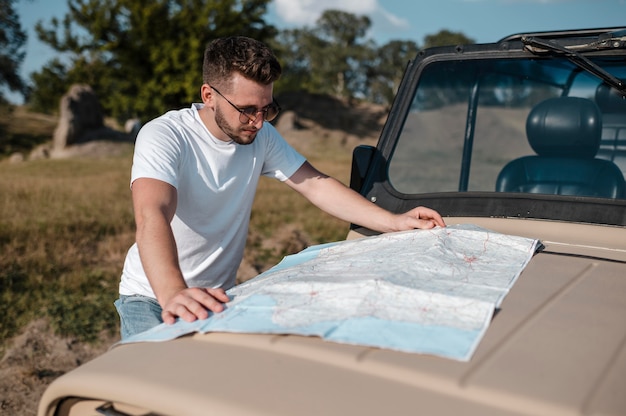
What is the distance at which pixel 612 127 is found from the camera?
99.3 inches

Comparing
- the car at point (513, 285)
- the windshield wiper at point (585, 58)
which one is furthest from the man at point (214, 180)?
the windshield wiper at point (585, 58)

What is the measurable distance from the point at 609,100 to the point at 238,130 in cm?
133

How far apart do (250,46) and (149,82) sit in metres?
24.2

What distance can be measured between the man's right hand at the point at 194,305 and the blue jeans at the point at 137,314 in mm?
691

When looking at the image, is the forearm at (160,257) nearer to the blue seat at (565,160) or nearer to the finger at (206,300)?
the finger at (206,300)

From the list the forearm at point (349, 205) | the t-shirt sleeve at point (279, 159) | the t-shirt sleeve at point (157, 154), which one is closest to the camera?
the t-shirt sleeve at point (157, 154)

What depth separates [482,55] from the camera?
2.72 meters

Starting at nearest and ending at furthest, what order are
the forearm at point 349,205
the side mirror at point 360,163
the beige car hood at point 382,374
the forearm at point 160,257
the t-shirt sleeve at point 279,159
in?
1. the beige car hood at point 382,374
2. the forearm at point 160,257
3. the forearm at point 349,205
4. the side mirror at point 360,163
5. the t-shirt sleeve at point 279,159

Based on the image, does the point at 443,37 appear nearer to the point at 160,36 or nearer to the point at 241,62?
the point at 160,36

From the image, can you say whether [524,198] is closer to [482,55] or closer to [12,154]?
[482,55]

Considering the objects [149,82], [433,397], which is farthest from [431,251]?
[149,82]

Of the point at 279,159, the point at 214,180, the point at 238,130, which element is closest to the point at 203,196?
the point at 214,180

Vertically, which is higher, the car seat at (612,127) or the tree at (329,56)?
the tree at (329,56)

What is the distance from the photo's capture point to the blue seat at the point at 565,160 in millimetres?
2465
